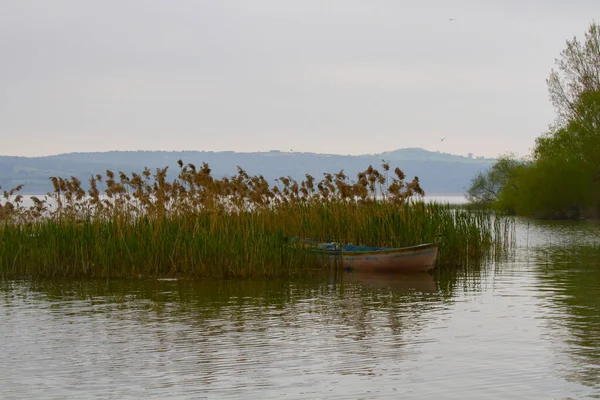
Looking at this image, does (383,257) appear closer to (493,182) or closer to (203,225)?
(203,225)

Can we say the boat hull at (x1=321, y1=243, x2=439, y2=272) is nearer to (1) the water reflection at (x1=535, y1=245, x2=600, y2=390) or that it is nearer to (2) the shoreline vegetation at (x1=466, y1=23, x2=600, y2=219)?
(1) the water reflection at (x1=535, y1=245, x2=600, y2=390)

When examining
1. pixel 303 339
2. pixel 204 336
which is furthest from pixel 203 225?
pixel 303 339

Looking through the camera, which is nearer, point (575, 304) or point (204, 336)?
point (204, 336)

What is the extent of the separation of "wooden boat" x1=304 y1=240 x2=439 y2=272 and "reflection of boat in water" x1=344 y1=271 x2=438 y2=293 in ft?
0.65

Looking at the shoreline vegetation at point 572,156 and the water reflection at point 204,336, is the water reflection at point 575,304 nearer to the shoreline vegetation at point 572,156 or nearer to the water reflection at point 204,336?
the water reflection at point 204,336

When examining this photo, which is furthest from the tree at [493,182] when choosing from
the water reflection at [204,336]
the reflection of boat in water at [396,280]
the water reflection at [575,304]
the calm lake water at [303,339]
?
the water reflection at [204,336]

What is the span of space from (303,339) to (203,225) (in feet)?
35.4

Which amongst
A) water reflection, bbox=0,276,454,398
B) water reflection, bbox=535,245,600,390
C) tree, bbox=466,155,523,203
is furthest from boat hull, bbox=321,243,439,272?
tree, bbox=466,155,523,203

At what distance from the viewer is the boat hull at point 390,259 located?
23.3 meters

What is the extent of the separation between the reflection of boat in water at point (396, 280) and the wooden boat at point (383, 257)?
20 cm

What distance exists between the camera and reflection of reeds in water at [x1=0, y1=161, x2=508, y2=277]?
22.0 meters

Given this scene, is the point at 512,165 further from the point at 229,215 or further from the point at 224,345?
the point at 224,345

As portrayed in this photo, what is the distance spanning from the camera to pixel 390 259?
77.3ft

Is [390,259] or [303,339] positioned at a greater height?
[390,259]
